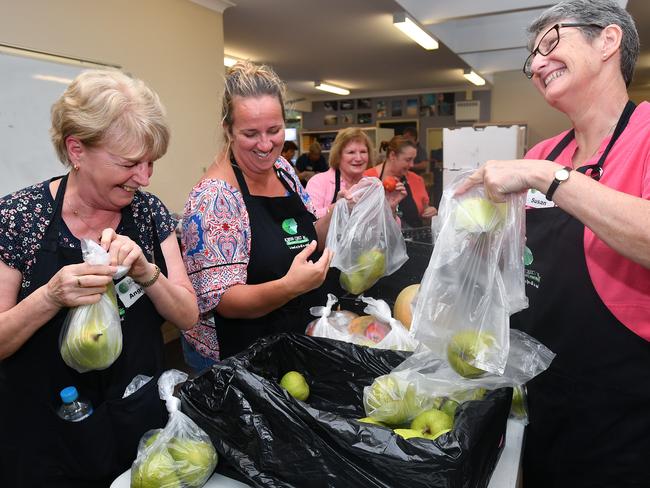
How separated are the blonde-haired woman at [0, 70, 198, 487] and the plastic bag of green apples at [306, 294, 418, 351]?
1.52 ft

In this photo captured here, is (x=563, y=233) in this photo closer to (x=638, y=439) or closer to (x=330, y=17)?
(x=638, y=439)

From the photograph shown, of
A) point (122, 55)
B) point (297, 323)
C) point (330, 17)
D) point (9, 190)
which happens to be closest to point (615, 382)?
point (297, 323)

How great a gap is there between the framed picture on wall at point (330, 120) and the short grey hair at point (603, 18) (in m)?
13.1

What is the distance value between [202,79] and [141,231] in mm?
3922

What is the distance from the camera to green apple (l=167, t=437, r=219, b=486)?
3.07 feet

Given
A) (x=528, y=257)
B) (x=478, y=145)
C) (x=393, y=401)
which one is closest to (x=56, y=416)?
(x=393, y=401)

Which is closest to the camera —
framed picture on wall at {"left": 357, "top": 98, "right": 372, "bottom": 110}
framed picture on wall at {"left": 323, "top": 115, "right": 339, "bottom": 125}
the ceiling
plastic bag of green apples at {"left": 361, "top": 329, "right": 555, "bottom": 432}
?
plastic bag of green apples at {"left": 361, "top": 329, "right": 555, "bottom": 432}

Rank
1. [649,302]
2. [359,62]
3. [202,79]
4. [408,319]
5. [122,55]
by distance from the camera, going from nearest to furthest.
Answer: [649,302], [408,319], [122,55], [202,79], [359,62]

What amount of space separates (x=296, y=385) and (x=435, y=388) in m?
0.34

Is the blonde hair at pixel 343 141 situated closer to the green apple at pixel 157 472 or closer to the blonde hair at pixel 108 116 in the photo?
the blonde hair at pixel 108 116

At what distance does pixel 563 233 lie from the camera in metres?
1.18

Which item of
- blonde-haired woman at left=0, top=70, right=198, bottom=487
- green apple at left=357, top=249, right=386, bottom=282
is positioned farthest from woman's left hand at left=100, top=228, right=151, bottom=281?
green apple at left=357, top=249, right=386, bottom=282

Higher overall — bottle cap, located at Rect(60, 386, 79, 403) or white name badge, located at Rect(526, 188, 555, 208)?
white name badge, located at Rect(526, 188, 555, 208)

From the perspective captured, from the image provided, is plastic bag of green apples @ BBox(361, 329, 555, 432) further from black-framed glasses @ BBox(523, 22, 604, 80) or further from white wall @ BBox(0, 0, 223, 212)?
white wall @ BBox(0, 0, 223, 212)
